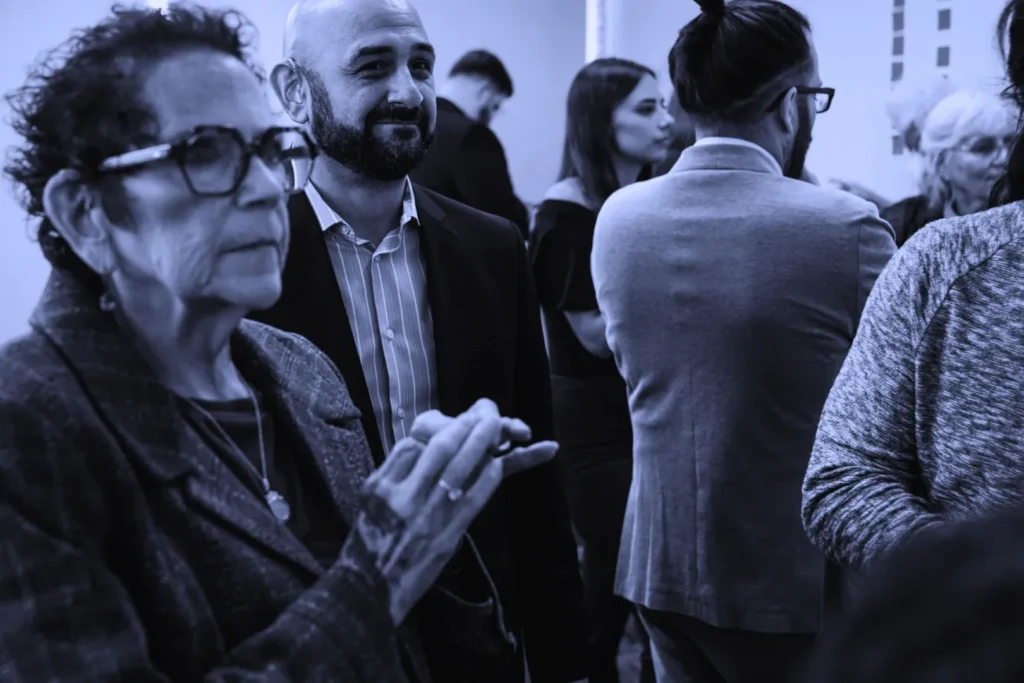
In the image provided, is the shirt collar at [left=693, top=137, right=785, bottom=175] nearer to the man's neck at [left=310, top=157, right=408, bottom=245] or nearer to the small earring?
the man's neck at [left=310, top=157, right=408, bottom=245]

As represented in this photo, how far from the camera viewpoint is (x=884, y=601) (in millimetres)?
409

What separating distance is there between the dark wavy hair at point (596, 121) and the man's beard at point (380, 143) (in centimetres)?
144

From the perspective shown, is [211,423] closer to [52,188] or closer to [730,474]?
[52,188]

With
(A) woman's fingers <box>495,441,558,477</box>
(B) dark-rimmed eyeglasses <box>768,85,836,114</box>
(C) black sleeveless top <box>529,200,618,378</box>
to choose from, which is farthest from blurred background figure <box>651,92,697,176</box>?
(A) woman's fingers <box>495,441,558,477</box>

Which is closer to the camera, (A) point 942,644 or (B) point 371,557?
(A) point 942,644

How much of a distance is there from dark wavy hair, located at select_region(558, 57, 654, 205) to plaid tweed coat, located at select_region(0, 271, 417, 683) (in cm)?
219

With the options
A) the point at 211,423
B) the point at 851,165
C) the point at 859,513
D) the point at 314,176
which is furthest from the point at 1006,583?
the point at 851,165

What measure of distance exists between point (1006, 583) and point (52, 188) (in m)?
0.80

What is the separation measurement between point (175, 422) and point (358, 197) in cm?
77

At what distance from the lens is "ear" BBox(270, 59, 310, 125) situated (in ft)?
5.53

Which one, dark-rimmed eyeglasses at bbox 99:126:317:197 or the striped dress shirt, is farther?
the striped dress shirt

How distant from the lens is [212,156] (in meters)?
0.93

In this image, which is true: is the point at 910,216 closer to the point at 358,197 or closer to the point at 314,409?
the point at 358,197

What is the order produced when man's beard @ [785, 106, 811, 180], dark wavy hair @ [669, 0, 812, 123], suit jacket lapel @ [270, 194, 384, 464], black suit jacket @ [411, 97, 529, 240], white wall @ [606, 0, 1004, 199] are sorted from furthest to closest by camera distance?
white wall @ [606, 0, 1004, 199] < black suit jacket @ [411, 97, 529, 240] < man's beard @ [785, 106, 811, 180] < dark wavy hair @ [669, 0, 812, 123] < suit jacket lapel @ [270, 194, 384, 464]
